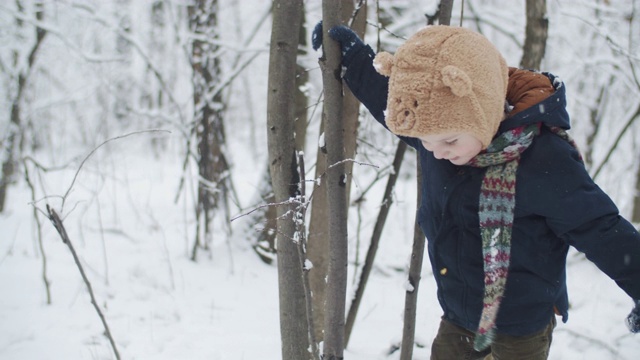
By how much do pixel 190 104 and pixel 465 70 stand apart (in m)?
4.23

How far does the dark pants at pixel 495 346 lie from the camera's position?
1491mm

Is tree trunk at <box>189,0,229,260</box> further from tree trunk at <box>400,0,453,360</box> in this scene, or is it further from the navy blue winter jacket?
the navy blue winter jacket

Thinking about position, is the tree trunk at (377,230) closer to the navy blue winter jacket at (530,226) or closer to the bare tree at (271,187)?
the navy blue winter jacket at (530,226)

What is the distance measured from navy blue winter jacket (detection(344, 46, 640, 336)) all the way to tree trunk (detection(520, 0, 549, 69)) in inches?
95.4

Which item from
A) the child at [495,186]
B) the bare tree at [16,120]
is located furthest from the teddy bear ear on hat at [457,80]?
the bare tree at [16,120]

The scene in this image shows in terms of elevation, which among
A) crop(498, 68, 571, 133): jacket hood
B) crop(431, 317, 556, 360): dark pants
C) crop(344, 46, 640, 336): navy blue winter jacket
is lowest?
crop(431, 317, 556, 360): dark pants

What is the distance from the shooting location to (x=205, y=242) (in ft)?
15.6

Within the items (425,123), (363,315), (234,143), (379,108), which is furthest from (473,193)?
(234,143)

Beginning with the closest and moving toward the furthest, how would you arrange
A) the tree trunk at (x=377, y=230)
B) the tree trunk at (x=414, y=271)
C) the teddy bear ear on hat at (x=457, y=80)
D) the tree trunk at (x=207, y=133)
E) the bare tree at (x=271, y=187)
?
1. the teddy bear ear on hat at (x=457, y=80)
2. the tree trunk at (x=414, y=271)
3. the tree trunk at (x=377, y=230)
4. the bare tree at (x=271, y=187)
5. the tree trunk at (x=207, y=133)

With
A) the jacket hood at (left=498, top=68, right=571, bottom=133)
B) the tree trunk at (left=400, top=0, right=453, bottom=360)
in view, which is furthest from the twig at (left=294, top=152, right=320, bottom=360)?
the jacket hood at (left=498, top=68, right=571, bottom=133)

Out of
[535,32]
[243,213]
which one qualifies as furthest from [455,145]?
[243,213]

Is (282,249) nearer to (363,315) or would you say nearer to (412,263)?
(412,263)

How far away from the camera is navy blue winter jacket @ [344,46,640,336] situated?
1.25 m

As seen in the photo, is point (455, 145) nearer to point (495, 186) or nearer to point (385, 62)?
point (495, 186)
